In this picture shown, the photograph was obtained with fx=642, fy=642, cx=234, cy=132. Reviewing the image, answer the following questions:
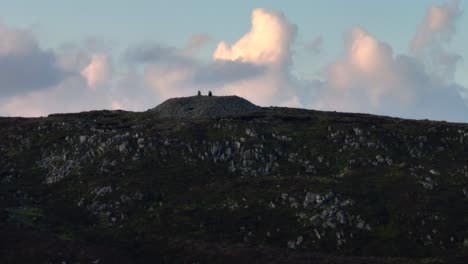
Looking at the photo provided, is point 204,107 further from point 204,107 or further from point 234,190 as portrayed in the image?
point 234,190

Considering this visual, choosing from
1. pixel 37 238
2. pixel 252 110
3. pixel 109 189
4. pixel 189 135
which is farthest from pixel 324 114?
pixel 37 238

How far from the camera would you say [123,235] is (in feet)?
291

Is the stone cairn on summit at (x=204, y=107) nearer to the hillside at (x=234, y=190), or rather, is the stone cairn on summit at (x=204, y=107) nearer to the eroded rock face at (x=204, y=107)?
the eroded rock face at (x=204, y=107)

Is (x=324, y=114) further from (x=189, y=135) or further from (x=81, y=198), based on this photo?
(x=81, y=198)

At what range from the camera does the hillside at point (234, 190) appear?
82875 millimetres

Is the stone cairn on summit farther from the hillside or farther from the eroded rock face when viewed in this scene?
the hillside

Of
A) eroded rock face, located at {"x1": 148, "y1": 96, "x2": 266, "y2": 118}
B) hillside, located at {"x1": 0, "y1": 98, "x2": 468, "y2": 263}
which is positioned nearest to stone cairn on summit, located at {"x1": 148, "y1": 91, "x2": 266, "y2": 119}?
eroded rock face, located at {"x1": 148, "y1": 96, "x2": 266, "y2": 118}

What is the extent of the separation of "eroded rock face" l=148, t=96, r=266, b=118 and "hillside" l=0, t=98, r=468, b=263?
6.29 m

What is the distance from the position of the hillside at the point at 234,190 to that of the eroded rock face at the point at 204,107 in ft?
20.6

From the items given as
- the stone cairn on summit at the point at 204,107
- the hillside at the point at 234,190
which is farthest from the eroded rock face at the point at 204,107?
the hillside at the point at 234,190

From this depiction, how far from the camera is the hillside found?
8288 centimetres

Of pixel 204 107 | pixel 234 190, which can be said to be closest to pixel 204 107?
pixel 204 107

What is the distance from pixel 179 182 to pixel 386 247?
3830 centimetres

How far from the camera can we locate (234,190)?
102 metres
